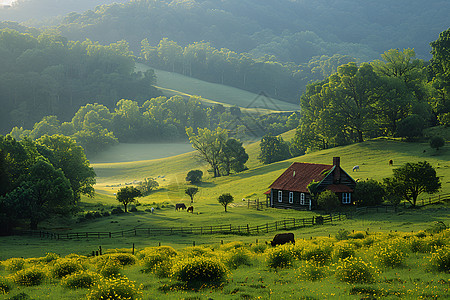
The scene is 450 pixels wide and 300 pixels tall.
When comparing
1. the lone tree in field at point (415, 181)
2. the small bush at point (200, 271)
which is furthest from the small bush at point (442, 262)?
the lone tree in field at point (415, 181)

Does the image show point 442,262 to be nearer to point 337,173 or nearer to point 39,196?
point 337,173

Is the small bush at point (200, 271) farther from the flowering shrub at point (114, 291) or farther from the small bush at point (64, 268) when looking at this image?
the small bush at point (64, 268)

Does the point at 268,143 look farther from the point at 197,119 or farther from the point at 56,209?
the point at 197,119

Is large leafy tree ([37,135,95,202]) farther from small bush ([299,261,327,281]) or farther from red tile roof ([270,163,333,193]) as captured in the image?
small bush ([299,261,327,281])

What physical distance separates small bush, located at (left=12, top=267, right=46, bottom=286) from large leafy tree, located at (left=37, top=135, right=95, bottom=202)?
51617mm

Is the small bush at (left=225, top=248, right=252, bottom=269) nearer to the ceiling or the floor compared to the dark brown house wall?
nearer to the floor

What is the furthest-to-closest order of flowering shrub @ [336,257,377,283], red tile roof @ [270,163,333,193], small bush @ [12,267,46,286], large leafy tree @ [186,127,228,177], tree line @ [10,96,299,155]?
tree line @ [10,96,299,155] → large leafy tree @ [186,127,228,177] → red tile roof @ [270,163,333,193] → small bush @ [12,267,46,286] → flowering shrub @ [336,257,377,283]

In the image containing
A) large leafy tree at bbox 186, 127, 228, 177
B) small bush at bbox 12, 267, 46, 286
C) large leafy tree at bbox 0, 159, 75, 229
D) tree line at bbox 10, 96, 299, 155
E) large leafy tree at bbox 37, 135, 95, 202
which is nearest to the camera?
small bush at bbox 12, 267, 46, 286

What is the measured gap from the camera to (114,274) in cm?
2175

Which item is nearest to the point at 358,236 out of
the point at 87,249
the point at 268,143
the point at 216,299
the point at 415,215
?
the point at 415,215

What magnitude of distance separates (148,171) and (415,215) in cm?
9075

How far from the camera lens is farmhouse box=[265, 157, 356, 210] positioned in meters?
57.5

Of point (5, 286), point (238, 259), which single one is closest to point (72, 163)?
point (5, 286)

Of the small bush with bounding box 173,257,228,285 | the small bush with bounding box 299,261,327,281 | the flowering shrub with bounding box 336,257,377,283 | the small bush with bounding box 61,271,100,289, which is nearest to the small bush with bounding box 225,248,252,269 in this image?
the small bush with bounding box 173,257,228,285
